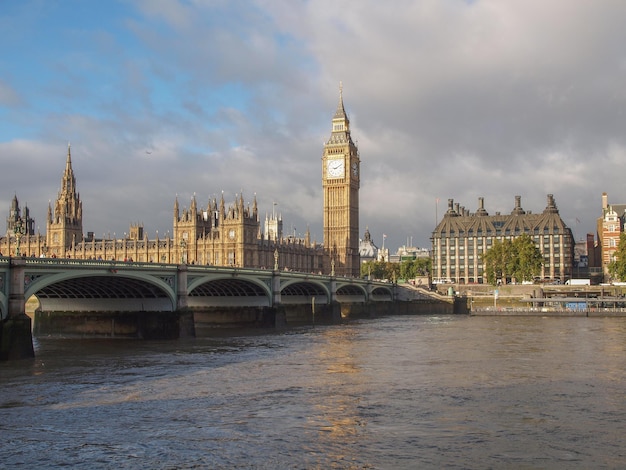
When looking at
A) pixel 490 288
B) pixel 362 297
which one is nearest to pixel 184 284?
pixel 362 297

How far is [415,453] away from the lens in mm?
21609

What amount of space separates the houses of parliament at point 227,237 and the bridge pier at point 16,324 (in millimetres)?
54344

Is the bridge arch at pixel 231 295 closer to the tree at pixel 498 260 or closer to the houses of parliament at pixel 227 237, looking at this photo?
the houses of parliament at pixel 227 237

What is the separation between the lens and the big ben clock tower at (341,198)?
16112cm

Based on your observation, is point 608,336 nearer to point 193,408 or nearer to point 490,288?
point 193,408

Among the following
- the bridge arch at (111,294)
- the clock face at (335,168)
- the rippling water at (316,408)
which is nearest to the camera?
the rippling water at (316,408)

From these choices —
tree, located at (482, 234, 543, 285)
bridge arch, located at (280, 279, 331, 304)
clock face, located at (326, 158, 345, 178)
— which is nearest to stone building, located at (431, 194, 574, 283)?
clock face, located at (326, 158, 345, 178)

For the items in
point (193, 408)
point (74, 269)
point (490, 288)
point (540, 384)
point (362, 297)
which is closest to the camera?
point (193, 408)

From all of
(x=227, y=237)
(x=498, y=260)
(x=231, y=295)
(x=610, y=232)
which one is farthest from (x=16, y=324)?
(x=610, y=232)

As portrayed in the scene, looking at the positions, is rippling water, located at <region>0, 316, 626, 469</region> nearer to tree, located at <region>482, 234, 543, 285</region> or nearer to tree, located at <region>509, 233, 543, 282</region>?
tree, located at <region>509, 233, 543, 282</region>

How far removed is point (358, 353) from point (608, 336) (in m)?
23.4

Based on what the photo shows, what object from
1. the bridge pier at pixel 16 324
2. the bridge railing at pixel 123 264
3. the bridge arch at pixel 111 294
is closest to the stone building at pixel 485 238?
the bridge railing at pixel 123 264

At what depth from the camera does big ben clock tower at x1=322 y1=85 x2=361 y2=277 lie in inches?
6344

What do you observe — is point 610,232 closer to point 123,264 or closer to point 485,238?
A: point 485,238
